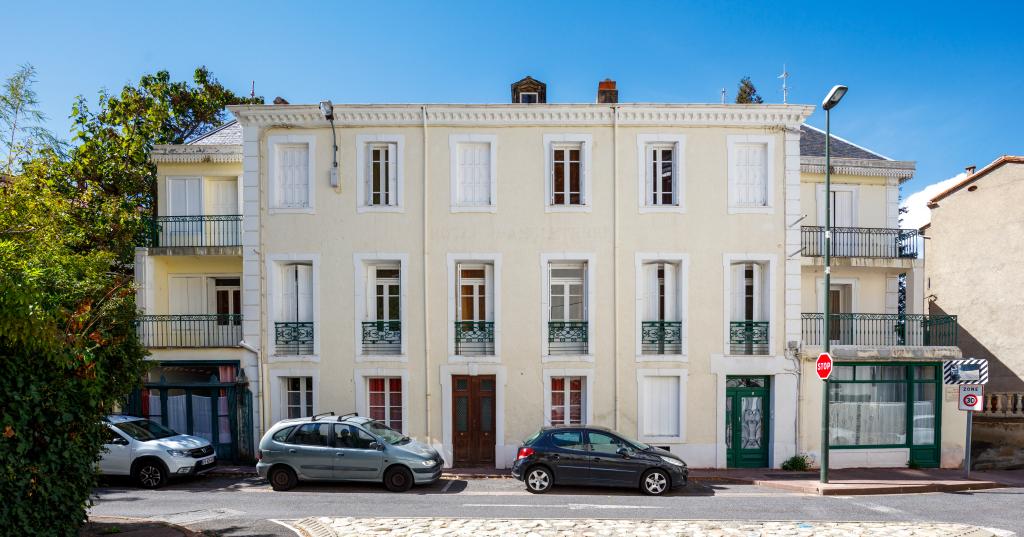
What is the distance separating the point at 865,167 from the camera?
1627 centimetres

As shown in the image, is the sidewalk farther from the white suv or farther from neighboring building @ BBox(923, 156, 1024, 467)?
the white suv

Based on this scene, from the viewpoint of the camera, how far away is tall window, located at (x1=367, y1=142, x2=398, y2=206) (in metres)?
15.1

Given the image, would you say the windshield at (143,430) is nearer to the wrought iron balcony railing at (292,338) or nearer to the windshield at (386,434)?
the wrought iron balcony railing at (292,338)

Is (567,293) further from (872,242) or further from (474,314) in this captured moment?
(872,242)

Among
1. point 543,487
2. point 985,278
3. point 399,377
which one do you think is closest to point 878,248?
point 985,278

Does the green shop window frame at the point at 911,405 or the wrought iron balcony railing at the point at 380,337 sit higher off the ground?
the wrought iron balcony railing at the point at 380,337

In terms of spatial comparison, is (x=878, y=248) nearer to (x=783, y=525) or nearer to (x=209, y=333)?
(x=783, y=525)

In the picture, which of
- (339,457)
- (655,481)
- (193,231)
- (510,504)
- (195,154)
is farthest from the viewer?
(195,154)

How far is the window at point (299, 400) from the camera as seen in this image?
50.0 ft

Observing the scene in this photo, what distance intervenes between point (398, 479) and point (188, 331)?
7948 mm

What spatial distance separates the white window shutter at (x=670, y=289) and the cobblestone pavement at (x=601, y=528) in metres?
6.17

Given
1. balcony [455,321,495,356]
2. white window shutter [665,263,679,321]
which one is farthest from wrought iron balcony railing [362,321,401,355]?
white window shutter [665,263,679,321]

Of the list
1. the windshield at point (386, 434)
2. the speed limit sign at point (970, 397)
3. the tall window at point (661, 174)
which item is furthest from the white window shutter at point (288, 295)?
the speed limit sign at point (970, 397)

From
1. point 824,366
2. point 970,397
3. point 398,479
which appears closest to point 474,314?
point 398,479
